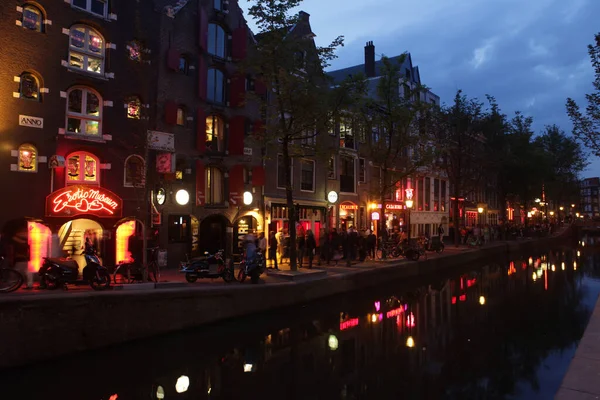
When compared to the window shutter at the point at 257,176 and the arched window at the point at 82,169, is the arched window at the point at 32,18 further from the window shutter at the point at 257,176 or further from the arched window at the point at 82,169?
the window shutter at the point at 257,176

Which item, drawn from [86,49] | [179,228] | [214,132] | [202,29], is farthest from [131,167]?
[202,29]

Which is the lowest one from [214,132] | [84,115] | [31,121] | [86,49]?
[31,121]

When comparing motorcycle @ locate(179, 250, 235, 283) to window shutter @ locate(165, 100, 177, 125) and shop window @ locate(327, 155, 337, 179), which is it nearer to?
window shutter @ locate(165, 100, 177, 125)

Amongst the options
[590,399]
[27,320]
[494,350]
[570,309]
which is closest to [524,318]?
[570,309]

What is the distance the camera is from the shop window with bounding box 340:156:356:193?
32656mm

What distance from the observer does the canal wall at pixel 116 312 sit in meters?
10.1

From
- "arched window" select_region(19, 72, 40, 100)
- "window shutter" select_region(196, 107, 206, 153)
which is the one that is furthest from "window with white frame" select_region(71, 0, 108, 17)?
"window shutter" select_region(196, 107, 206, 153)

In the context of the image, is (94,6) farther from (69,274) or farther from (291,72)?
(69,274)

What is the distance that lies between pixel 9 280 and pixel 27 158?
560 centimetres

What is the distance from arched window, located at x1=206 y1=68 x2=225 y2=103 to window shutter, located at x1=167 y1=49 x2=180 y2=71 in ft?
7.70

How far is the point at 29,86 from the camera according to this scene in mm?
16406

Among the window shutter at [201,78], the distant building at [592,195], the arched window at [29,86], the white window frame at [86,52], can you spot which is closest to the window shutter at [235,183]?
the window shutter at [201,78]

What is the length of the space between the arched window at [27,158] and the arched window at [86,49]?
3667 mm

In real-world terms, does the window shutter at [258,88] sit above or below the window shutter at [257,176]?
above
